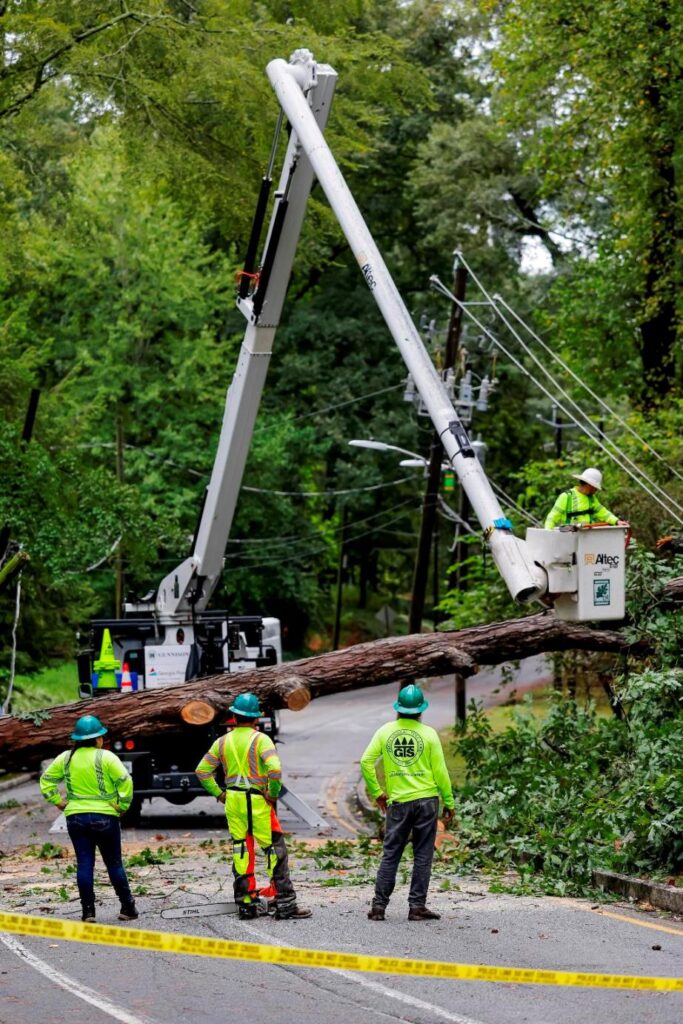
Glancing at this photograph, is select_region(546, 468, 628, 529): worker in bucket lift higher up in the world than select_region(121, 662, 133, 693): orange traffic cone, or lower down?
higher up

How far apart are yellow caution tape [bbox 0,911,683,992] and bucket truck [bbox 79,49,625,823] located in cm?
247

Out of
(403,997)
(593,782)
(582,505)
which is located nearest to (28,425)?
(593,782)

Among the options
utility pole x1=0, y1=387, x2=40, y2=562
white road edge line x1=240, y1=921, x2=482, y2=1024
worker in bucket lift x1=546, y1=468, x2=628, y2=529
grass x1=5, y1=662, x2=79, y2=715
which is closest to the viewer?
white road edge line x1=240, y1=921, x2=482, y2=1024

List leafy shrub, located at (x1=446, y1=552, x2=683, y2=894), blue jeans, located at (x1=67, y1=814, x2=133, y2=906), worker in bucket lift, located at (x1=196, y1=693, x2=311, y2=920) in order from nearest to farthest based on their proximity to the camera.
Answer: blue jeans, located at (x1=67, y1=814, x2=133, y2=906)
worker in bucket lift, located at (x1=196, y1=693, x2=311, y2=920)
leafy shrub, located at (x1=446, y1=552, x2=683, y2=894)

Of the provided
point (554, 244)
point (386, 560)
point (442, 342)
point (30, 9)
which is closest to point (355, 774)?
point (30, 9)

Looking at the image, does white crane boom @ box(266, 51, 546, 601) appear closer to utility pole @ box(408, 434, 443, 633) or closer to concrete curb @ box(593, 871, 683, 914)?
concrete curb @ box(593, 871, 683, 914)

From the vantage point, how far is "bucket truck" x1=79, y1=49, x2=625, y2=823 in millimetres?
10156

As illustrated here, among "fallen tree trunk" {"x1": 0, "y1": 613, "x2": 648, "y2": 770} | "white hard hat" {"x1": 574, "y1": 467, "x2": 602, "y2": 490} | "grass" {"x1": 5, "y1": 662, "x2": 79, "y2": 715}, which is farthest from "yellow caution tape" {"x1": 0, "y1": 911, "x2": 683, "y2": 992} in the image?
"grass" {"x1": 5, "y1": 662, "x2": 79, "y2": 715}

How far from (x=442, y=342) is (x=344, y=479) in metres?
7.40

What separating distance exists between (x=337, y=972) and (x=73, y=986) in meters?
1.54

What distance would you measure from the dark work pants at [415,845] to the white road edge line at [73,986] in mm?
2513

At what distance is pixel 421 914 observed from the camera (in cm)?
1084

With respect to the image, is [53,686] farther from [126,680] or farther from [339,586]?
[126,680]

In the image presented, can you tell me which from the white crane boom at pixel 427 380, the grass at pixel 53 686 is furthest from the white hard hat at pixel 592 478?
the grass at pixel 53 686
